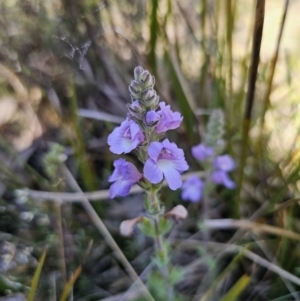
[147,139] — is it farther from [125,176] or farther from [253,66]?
[253,66]

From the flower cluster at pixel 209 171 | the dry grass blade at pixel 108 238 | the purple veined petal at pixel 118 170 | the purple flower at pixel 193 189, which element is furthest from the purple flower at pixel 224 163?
the purple veined petal at pixel 118 170

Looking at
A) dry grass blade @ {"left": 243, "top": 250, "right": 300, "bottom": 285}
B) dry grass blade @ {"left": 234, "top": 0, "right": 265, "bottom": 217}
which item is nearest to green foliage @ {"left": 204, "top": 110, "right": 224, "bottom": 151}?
dry grass blade @ {"left": 234, "top": 0, "right": 265, "bottom": 217}

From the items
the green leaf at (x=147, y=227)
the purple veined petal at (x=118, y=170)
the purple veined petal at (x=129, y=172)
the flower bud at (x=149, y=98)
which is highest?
the flower bud at (x=149, y=98)

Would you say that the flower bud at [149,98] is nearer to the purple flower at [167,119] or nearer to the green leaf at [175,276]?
the purple flower at [167,119]

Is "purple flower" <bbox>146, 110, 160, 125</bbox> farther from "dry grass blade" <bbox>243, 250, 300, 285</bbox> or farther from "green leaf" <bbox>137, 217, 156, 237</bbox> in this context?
"dry grass blade" <bbox>243, 250, 300, 285</bbox>

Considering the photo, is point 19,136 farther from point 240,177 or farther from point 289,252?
point 289,252

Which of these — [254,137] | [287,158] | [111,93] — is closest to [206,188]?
[287,158]
